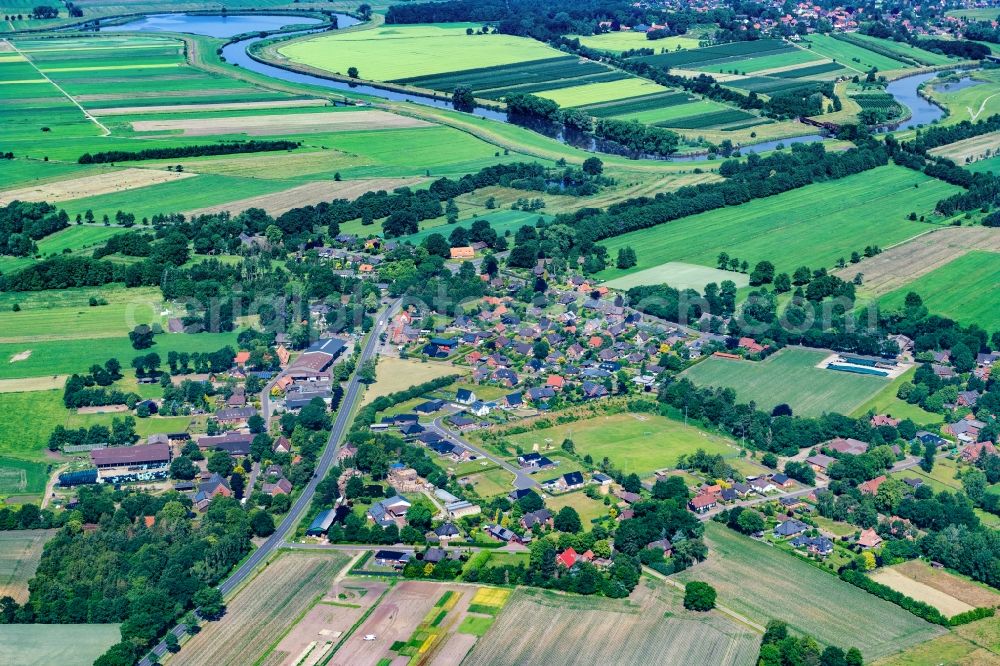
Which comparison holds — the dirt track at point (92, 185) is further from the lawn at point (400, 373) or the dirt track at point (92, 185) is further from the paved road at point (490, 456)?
the paved road at point (490, 456)

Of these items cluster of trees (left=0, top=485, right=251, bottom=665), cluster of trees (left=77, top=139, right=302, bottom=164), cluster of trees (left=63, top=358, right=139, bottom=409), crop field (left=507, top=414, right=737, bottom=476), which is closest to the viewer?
cluster of trees (left=0, top=485, right=251, bottom=665)

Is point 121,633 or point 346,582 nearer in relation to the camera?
point 121,633

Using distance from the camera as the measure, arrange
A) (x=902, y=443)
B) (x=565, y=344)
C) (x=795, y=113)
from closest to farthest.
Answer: (x=902, y=443) → (x=565, y=344) → (x=795, y=113)

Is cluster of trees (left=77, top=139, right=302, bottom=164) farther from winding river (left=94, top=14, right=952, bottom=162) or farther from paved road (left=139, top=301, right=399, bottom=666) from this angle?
paved road (left=139, top=301, right=399, bottom=666)

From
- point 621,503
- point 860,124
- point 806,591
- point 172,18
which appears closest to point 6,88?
point 172,18

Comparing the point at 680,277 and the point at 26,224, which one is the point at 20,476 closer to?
the point at 26,224

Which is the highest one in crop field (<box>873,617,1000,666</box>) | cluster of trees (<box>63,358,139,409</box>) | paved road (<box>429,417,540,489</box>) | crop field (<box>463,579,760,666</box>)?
cluster of trees (<box>63,358,139,409</box>)

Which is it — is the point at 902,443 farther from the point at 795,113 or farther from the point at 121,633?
the point at 795,113

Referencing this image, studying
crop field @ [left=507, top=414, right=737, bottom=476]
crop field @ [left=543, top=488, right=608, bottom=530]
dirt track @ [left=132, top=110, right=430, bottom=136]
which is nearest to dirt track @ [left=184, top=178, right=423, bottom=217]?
dirt track @ [left=132, top=110, right=430, bottom=136]
